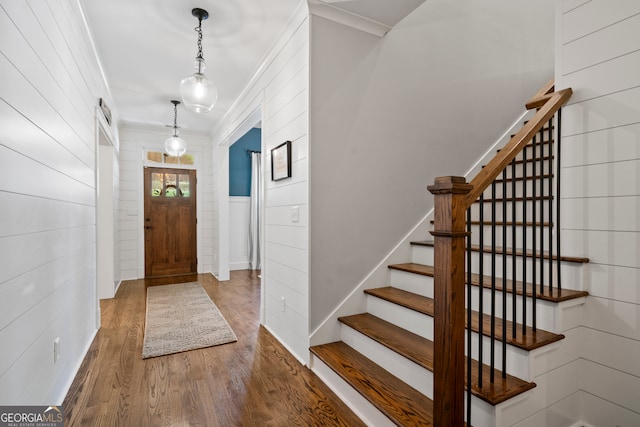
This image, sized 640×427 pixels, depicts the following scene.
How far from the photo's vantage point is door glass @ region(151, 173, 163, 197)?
5785mm

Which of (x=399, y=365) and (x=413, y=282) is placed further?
(x=413, y=282)

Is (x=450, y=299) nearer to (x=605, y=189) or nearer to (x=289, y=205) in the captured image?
(x=605, y=189)

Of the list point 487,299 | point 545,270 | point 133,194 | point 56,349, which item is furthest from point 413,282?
point 133,194

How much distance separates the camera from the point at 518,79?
3277 mm

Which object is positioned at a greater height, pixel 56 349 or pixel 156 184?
pixel 156 184

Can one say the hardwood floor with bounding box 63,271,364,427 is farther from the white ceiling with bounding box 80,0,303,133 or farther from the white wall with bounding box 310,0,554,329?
the white ceiling with bounding box 80,0,303,133

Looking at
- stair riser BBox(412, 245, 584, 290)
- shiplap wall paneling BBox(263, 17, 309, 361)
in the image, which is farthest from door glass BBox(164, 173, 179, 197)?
stair riser BBox(412, 245, 584, 290)

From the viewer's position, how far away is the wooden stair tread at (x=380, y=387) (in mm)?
1537

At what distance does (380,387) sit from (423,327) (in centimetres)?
47

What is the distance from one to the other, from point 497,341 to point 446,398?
0.52 m

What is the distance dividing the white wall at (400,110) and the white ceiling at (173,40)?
0.59 metres

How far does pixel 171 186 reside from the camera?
5.95m

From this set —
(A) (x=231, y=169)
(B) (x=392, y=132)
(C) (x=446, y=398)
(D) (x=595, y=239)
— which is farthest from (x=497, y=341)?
(A) (x=231, y=169)

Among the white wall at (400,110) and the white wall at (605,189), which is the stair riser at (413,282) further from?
the white wall at (605,189)
